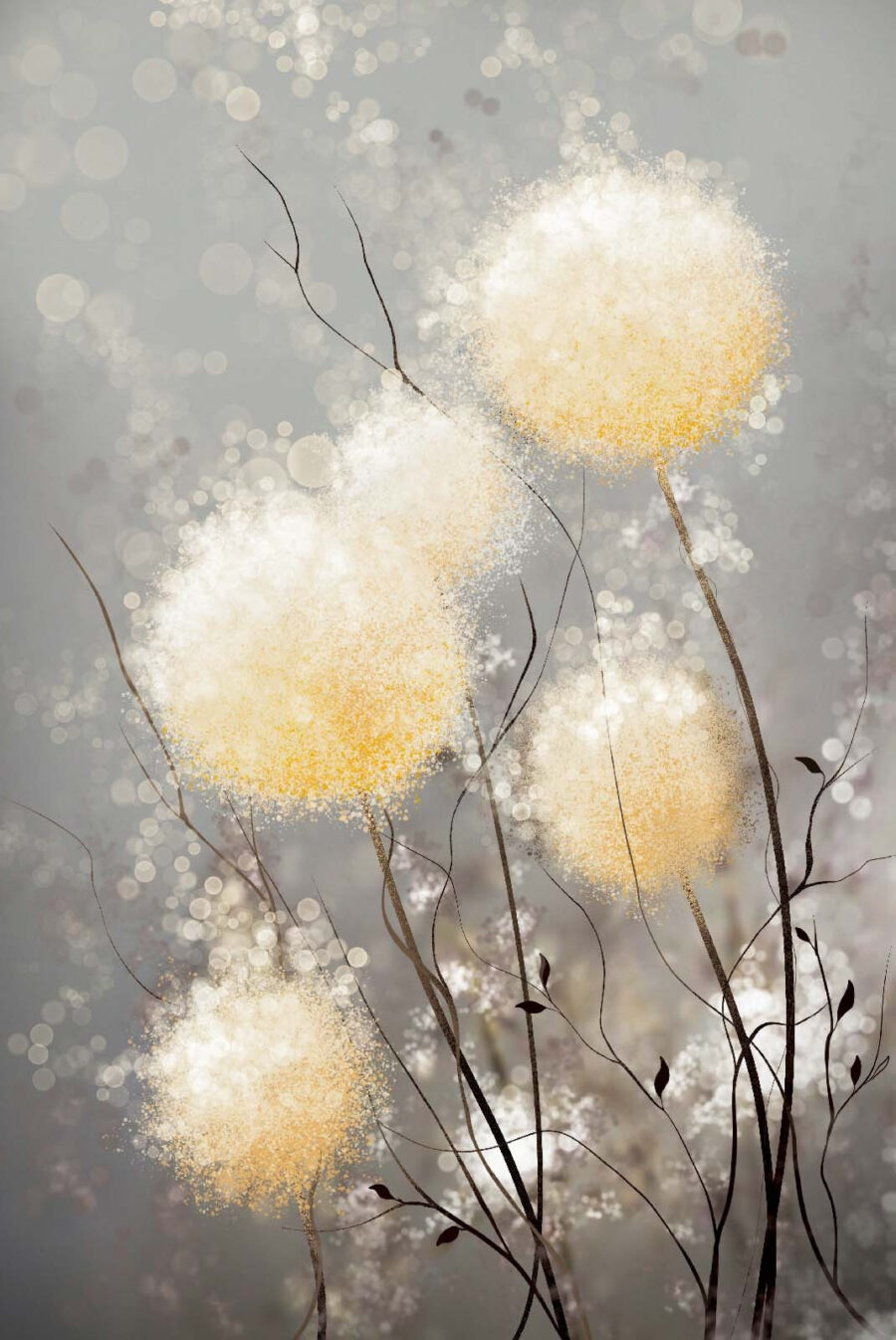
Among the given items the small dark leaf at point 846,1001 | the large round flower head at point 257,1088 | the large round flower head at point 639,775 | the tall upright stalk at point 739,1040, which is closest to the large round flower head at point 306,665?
the large round flower head at point 639,775

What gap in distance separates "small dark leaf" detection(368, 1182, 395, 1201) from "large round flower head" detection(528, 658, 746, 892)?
480 millimetres

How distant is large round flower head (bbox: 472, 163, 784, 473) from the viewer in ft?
3.80

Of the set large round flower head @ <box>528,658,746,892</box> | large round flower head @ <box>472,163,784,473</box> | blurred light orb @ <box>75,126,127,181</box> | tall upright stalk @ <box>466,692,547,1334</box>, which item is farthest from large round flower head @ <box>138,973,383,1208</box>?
blurred light orb @ <box>75,126,127,181</box>

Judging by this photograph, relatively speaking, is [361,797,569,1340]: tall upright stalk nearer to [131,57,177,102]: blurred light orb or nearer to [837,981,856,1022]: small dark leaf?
[837,981,856,1022]: small dark leaf

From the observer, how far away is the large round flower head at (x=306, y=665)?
1.14 m

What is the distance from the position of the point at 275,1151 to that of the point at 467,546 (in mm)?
826

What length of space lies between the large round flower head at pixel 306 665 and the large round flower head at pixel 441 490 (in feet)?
0.12

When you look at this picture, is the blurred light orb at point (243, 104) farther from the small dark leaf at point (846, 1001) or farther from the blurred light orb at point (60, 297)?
the small dark leaf at point (846, 1001)

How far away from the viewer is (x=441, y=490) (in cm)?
121

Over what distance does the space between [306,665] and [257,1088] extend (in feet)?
1.78

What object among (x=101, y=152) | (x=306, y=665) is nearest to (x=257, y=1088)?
(x=306, y=665)

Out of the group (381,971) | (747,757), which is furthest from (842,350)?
(381,971)

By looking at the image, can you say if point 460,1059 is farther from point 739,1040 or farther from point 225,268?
point 225,268

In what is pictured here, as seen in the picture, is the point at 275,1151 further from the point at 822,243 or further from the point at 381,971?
the point at 822,243
